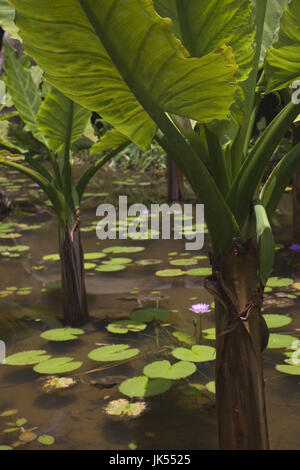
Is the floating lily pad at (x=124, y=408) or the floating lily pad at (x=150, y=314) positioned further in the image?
the floating lily pad at (x=150, y=314)

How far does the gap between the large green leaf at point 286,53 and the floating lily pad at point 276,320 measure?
82cm

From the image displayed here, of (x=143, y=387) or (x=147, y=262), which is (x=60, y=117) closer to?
(x=143, y=387)

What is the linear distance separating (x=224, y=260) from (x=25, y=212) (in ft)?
9.07

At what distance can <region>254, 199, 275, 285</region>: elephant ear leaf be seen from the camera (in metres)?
0.78

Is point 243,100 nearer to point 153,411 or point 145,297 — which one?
point 153,411

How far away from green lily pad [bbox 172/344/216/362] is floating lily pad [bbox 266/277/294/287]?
1.85 ft

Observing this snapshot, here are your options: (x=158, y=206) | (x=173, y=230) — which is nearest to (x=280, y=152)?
(x=158, y=206)

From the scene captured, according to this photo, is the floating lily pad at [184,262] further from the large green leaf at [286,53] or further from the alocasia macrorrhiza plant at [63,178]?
the large green leaf at [286,53]

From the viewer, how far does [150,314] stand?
1.68 metres

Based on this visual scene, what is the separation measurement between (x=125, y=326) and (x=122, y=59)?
3.22ft

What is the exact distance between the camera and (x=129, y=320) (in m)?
1.66

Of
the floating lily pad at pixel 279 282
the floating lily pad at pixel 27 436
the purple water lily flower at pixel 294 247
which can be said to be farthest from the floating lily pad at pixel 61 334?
the purple water lily flower at pixel 294 247

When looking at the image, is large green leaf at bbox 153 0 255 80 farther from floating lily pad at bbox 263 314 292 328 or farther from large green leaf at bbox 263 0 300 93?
floating lily pad at bbox 263 314 292 328

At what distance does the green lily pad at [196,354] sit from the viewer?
1.34 m
